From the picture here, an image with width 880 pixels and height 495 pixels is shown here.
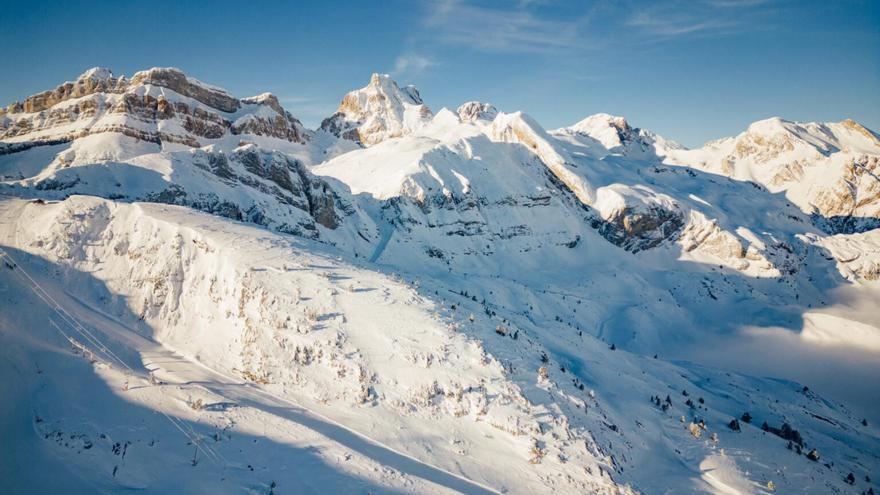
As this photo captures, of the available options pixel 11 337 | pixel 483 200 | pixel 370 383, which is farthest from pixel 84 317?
pixel 483 200

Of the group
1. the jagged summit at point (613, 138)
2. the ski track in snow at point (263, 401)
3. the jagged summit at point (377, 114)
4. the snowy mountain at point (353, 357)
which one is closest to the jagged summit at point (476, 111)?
the jagged summit at point (377, 114)

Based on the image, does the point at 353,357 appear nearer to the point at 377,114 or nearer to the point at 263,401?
the point at 263,401

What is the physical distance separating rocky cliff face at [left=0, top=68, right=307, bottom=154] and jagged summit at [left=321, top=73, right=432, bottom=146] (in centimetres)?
3146

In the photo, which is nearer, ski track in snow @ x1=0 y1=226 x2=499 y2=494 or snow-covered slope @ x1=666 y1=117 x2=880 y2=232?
ski track in snow @ x1=0 y1=226 x2=499 y2=494

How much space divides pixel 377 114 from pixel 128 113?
208 feet

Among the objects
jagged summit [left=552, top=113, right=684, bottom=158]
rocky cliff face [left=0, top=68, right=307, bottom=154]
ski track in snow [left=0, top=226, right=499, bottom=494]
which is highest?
jagged summit [left=552, top=113, right=684, bottom=158]

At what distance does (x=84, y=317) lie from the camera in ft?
47.0

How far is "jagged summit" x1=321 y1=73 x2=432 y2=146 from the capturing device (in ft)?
373

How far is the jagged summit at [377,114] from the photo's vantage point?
373 ft

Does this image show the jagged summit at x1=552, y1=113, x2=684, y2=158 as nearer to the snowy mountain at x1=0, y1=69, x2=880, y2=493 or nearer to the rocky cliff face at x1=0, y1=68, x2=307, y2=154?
the snowy mountain at x1=0, y1=69, x2=880, y2=493

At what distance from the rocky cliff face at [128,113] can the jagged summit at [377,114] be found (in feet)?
103

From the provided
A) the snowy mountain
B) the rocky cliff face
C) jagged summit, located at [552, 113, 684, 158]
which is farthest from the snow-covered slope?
the rocky cliff face

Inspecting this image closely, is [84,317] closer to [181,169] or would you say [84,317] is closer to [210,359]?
[210,359]

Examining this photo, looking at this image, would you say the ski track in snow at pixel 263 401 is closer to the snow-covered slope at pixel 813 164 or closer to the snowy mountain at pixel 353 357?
the snowy mountain at pixel 353 357
